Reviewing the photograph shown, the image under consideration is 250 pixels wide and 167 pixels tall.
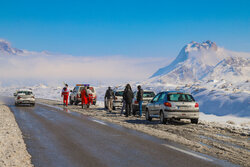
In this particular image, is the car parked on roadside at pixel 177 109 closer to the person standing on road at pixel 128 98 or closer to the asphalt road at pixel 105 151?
the asphalt road at pixel 105 151

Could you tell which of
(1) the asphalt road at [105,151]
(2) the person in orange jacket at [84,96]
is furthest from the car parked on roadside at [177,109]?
(2) the person in orange jacket at [84,96]

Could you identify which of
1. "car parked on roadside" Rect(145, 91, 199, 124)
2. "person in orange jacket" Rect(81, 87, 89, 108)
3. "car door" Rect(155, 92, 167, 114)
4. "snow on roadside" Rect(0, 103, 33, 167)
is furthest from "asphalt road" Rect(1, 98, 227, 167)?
"person in orange jacket" Rect(81, 87, 89, 108)

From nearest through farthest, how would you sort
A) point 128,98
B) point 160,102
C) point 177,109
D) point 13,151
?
1. point 13,151
2. point 177,109
3. point 160,102
4. point 128,98

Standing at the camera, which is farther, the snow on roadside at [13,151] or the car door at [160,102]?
the car door at [160,102]

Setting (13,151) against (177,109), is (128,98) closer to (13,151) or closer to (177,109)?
(177,109)

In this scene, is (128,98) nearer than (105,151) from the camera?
No

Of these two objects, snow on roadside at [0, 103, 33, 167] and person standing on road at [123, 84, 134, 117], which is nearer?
snow on roadside at [0, 103, 33, 167]

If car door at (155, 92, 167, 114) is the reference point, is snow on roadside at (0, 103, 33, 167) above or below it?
below

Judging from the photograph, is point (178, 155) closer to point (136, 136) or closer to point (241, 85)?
point (136, 136)

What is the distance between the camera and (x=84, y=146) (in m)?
9.05

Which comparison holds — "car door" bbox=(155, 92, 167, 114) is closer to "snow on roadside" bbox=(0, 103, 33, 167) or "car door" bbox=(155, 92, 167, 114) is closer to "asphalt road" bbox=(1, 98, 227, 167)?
"asphalt road" bbox=(1, 98, 227, 167)

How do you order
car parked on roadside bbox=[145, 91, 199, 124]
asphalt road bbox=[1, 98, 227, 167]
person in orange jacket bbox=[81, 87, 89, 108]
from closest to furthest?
asphalt road bbox=[1, 98, 227, 167] → car parked on roadside bbox=[145, 91, 199, 124] → person in orange jacket bbox=[81, 87, 89, 108]

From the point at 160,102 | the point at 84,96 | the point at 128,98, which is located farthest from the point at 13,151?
the point at 84,96

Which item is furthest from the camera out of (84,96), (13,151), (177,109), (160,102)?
(84,96)
